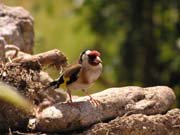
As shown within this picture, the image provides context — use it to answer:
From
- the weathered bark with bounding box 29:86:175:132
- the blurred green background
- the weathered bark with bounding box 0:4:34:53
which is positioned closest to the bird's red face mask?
the weathered bark with bounding box 29:86:175:132

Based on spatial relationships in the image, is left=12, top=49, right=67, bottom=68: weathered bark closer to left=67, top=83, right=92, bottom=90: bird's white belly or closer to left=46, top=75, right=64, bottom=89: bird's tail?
left=46, top=75, right=64, bottom=89: bird's tail

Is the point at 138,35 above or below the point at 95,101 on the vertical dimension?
below

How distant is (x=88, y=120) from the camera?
5.54m

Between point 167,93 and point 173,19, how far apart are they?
616 cm

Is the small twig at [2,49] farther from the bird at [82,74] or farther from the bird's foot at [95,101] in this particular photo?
the bird's foot at [95,101]

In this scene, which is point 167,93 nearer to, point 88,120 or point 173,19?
point 88,120

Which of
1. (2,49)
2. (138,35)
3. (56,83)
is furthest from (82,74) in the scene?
(138,35)

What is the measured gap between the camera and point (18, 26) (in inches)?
278

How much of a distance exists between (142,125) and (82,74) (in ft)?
1.92

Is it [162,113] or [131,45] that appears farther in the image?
[131,45]

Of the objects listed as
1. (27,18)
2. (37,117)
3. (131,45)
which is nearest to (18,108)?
(37,117)

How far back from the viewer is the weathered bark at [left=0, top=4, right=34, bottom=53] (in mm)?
6934

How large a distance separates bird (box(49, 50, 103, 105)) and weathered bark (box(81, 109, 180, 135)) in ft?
0.81

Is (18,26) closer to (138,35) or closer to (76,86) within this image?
(76,86)
